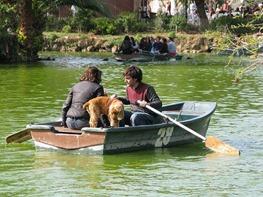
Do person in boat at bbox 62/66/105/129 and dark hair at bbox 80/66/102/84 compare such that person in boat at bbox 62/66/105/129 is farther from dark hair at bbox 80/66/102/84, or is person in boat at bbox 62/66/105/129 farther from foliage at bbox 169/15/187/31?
foliage at bbox 169/15/187/31

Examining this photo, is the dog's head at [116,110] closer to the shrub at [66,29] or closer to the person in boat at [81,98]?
the person in boat at [81,98]

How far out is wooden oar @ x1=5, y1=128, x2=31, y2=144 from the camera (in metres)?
14.9

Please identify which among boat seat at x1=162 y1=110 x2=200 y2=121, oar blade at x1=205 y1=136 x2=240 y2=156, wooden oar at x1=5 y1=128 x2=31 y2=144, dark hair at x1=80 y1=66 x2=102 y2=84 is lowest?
oar blade at x1=205 y1=136 x2=240 y2=156


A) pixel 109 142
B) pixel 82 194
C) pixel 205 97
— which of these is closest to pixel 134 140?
pixel 109 142

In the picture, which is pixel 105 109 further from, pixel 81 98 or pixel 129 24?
pixel 129 24

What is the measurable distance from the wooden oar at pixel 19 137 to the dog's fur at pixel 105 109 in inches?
54.5

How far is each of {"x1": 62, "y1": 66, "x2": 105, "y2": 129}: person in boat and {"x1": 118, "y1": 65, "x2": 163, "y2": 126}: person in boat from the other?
0.57 meters

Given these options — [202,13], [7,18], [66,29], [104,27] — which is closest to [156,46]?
[7,18]

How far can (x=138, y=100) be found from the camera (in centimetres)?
1472

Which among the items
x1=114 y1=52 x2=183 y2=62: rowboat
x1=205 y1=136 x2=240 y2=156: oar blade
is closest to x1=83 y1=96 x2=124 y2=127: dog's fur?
x1=205 y1=136 x2=240 y2=156: oar blade

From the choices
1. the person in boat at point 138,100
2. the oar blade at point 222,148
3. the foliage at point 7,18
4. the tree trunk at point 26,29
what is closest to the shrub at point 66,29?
the foliage at point 7,18

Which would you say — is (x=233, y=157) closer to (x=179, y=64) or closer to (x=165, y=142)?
(x=165, y=142)

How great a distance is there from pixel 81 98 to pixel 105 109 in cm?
47

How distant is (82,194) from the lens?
11531mm
